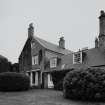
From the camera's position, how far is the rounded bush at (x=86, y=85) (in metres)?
13.5

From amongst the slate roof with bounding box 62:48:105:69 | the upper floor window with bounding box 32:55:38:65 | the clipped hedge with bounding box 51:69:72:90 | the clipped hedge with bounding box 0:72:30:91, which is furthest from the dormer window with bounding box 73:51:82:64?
the upper floor window with bounding box 32:55:38:65

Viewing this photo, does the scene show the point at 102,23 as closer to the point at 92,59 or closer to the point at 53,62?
the point at 92,59

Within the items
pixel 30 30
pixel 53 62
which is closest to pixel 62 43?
pixel 30 30

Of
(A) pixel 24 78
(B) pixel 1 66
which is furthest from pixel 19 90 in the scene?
(B) pixel 1 66

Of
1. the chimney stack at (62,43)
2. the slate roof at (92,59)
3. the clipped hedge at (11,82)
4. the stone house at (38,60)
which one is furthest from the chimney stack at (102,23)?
the chimney stack at (62,43)

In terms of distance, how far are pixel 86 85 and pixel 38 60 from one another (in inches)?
708

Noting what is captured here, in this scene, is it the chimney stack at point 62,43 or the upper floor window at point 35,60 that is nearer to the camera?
the upper floor window at point 35,60

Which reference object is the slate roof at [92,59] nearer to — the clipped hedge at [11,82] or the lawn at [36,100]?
the lawn at [36,100]

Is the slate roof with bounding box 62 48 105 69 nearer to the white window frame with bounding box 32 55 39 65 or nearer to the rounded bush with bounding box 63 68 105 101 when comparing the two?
the white window frame with bounding box 32 55 39 65

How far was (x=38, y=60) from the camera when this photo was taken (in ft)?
102

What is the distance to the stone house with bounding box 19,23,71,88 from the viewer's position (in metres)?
28.8

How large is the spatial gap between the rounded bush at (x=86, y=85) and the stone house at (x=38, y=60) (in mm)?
12528

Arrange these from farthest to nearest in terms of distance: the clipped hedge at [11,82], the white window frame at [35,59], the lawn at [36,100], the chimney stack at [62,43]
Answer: the chimney stack at [62,43], the white window frame at [35,59], the clipped hedge at [11,82], the lawn at [36,100]

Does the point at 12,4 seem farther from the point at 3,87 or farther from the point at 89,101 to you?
the point at 3,87
